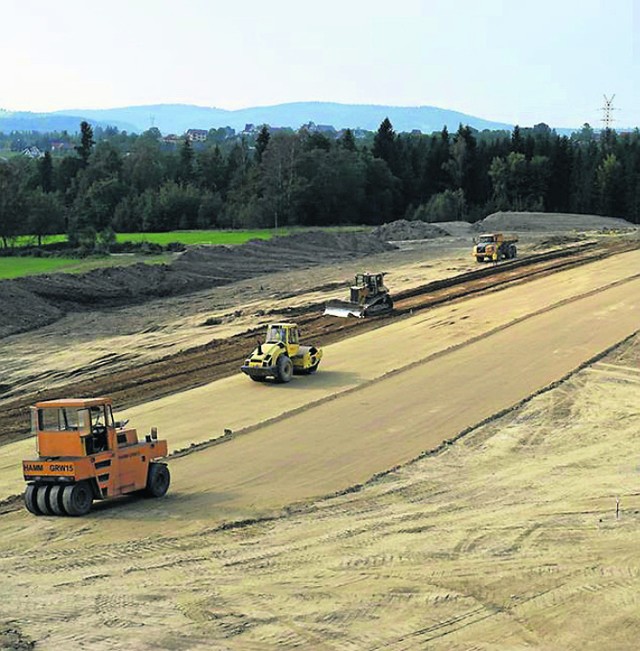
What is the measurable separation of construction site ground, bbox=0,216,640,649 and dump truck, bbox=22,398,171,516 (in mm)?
434

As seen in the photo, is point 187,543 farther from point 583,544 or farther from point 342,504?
point 583,544

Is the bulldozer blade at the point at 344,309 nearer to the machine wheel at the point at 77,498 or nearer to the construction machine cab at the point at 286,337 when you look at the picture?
the construction machine cab at the point at 286,337

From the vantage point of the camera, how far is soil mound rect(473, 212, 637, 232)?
320 feet

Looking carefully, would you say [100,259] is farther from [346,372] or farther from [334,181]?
[346,372]

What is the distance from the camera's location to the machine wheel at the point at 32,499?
20.7 meters

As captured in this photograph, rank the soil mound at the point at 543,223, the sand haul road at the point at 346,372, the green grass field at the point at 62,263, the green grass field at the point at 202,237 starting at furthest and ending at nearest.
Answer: the soil mound at the point at 543,223 → the green grass field at the point at 202,237 → the green grass field at the point at 62,263 → the sand haul road at the point at 346,372

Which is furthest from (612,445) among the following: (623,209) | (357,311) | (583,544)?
(623,209)

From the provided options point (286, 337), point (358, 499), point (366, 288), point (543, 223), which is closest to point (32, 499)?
point (358, 499)

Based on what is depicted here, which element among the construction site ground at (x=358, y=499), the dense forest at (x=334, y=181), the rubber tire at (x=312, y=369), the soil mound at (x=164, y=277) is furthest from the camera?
the dense forest at (x=334, y=181)

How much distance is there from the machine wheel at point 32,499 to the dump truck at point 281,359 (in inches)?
518

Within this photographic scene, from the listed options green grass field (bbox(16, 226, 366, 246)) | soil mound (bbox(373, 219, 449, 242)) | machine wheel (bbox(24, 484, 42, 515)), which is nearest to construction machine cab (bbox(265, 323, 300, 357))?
machine wheel (bbox(24, 484, 42, 515))

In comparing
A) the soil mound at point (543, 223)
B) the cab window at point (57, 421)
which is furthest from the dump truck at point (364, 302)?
the soil mound at point (543, 223)

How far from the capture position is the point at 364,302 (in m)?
46.6

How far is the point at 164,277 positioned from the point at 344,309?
1699 cm
